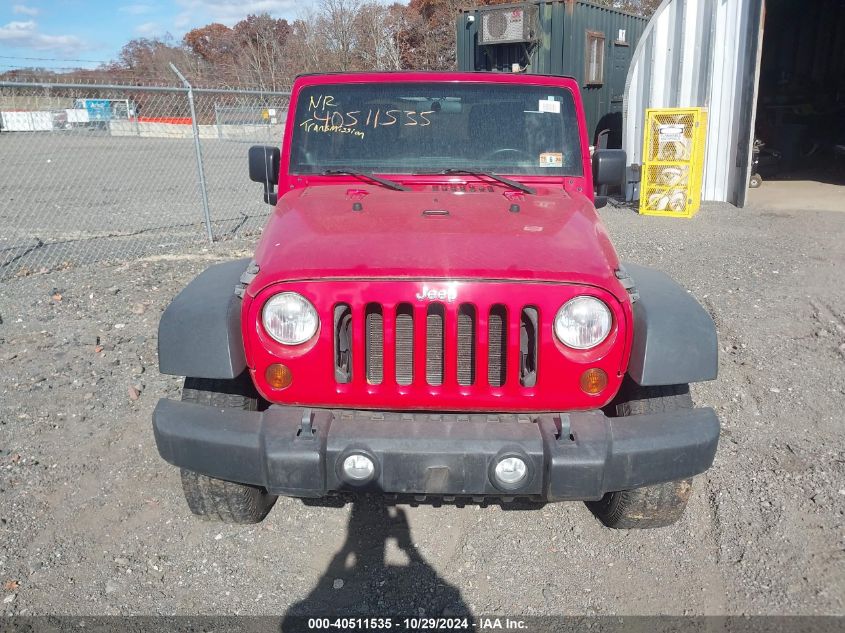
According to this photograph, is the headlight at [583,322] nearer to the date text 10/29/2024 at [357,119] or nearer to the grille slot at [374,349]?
the grille slot at [374,349]

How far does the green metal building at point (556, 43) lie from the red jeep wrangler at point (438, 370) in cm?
1141

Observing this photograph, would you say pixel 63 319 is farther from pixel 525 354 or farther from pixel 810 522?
pixel 810 522

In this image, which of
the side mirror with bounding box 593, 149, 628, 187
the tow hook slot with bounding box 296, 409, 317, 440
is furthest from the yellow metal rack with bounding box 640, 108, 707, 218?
the tow hook slot with bounding box 296, 409, 317, 440

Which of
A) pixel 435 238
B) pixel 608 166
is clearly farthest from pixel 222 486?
pixel 608 166

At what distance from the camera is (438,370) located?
2686 millimetres

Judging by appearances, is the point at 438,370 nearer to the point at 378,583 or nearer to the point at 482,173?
the point at 378,583

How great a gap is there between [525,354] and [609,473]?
0.53 meters

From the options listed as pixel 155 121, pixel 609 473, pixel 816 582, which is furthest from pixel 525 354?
pixel 155 121

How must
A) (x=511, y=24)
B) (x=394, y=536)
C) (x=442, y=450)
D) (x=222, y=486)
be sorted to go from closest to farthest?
(x=442, y=450), (x=222, y=486), (x=394, y=536), (x=511, y=24)

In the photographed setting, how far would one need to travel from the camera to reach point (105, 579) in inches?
114

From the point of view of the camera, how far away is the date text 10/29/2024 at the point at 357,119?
3.86 metres

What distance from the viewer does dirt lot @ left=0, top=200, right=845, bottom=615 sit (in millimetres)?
2828

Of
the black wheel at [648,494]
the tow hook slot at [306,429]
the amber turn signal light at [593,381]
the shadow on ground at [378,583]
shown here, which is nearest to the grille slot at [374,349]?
the tow hook slot at [306,429]

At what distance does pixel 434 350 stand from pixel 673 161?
937cm
